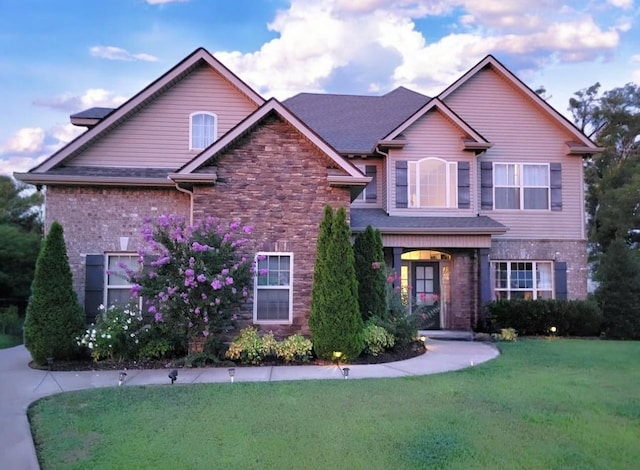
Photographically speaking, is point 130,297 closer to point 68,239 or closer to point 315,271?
point 68,239

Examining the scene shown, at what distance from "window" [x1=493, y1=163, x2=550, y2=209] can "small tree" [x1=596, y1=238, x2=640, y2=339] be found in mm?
2708

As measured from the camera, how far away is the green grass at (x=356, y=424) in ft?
16.5

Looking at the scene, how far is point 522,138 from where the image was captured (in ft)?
59.1

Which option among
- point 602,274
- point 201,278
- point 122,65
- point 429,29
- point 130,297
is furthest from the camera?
point 429,29

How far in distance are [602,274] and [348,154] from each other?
29.0 ft

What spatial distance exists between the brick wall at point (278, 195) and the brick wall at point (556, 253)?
770cm

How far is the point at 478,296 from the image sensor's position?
16.8 m

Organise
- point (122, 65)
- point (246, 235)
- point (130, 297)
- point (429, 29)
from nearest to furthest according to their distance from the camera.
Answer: point (246, 235)
point (130, 297)
point (122, 65)
point (429, 29)

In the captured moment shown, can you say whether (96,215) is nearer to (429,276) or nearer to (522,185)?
(429,276)

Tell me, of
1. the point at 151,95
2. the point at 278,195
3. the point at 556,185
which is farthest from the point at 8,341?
the point at 556,185

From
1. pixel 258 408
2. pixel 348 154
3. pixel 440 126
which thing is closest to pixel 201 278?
pixel 258 408

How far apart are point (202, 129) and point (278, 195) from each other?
3.87 m

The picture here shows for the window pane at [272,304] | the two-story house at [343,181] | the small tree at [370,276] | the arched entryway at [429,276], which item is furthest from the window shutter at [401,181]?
the window pane at [272,304]

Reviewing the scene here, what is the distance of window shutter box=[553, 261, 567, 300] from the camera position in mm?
17375
